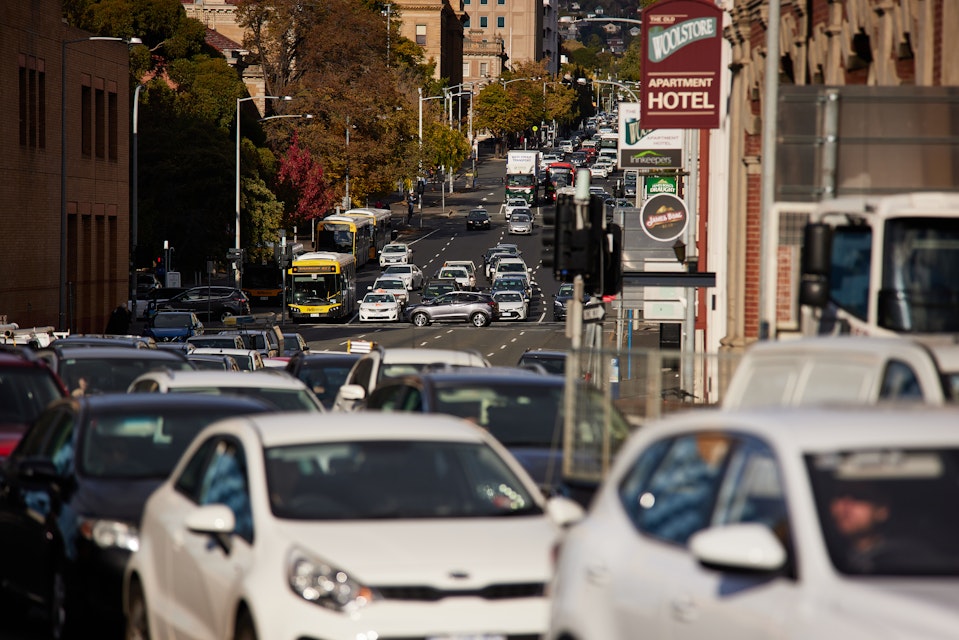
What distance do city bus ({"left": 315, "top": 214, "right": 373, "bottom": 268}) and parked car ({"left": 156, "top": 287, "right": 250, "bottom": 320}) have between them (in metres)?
15.8

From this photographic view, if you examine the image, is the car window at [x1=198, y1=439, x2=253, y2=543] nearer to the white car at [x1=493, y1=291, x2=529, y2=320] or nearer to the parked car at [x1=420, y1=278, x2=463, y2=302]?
the white car at [x1=493, y1=291, x2=529, y2=320]

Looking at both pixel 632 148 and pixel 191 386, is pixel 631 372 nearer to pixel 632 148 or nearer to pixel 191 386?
pixel 191 386

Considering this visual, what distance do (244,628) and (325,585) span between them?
0.54m

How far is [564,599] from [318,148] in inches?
3769

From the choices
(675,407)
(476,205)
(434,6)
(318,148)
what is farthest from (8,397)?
(434,6)

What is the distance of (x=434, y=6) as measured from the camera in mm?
183625

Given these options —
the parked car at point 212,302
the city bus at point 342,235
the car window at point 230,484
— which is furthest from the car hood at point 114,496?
the city bus at point 342,235

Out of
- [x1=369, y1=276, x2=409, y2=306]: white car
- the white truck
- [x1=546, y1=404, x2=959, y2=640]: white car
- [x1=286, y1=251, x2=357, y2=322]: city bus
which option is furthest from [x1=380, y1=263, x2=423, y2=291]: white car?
[x1=546, y1=404, x2=959, y2=640]: white car

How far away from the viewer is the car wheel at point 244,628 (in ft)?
25.5

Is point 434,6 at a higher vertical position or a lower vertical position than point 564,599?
higher

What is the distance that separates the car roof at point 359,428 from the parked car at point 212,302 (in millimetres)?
59836

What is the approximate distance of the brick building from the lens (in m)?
50.0

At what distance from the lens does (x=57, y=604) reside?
10914mm

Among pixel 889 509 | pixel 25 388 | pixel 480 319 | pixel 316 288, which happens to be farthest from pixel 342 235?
pixel 889 509
